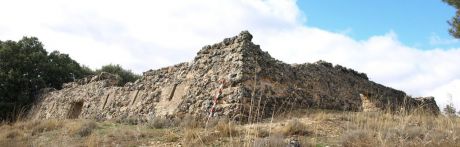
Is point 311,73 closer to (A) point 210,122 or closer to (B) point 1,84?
(A) point 210,122

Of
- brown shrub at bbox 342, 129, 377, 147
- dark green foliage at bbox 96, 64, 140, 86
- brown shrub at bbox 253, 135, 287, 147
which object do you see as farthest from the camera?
dark green foliage at bbox 96, 64, 140, 86

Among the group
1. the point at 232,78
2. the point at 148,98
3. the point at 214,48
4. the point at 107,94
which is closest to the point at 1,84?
the point at 107,94

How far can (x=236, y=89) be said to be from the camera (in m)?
10.2

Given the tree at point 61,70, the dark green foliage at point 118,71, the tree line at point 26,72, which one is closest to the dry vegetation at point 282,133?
the tree line at point 26,72

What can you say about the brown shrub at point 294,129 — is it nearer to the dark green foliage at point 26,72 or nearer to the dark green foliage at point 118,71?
the dark green foliage at point 26,72

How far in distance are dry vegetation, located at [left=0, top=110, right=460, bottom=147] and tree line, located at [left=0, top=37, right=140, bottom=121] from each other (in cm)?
1067

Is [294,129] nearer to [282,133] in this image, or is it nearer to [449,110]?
[282,133]

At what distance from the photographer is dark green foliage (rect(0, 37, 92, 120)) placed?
2078cm

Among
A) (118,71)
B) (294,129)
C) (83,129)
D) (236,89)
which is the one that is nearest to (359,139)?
(294,129)

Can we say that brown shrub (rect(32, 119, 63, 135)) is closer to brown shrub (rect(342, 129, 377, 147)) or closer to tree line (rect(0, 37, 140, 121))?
brown shrub (rect(342, 129, 377, 147))

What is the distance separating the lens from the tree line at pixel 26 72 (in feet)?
68.1

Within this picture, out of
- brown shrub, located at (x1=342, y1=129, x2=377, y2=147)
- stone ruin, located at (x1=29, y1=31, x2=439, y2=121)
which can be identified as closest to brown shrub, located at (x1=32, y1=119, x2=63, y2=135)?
stone ruin, located at (x1=29, y1=31, x2=439, y2=121)

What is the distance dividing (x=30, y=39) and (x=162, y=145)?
18.1m

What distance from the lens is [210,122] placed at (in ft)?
30.6
